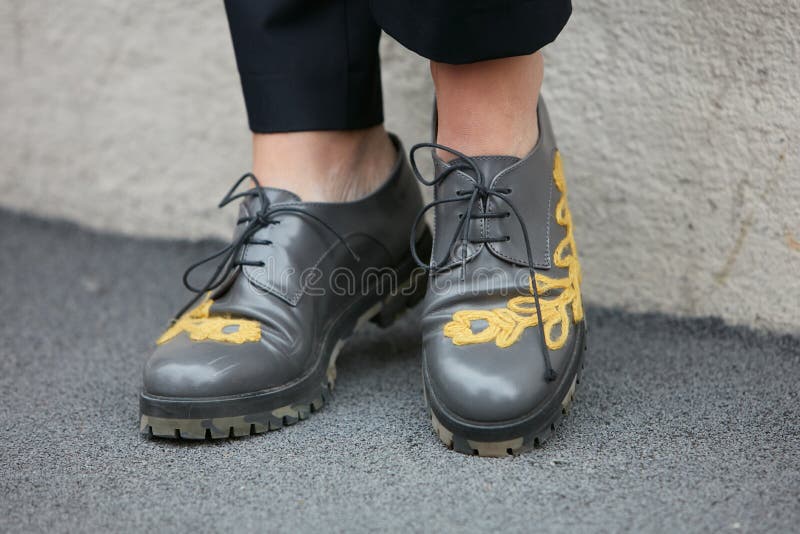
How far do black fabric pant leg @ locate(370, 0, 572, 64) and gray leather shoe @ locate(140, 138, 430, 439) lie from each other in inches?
9.6

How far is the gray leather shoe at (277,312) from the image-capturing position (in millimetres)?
808

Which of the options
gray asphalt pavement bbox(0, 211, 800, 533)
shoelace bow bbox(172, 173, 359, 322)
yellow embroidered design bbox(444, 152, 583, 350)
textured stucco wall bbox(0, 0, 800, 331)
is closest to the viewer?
gray asphalt pavement bbox(0, 211, 800, 533)

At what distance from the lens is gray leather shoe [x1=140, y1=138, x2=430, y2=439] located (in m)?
0.81

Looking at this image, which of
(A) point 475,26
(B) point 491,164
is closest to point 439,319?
(B) point 491,164

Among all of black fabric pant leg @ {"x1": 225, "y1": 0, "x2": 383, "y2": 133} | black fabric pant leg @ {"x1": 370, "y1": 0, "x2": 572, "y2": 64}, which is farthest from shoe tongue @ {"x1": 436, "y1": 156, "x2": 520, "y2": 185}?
→ black fabric pant leg @ {"x1": 225, "y1": 0, "x2": 383, "y2": 133}

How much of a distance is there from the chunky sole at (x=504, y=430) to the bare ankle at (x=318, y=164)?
0.31 meters

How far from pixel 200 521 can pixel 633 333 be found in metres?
0.67

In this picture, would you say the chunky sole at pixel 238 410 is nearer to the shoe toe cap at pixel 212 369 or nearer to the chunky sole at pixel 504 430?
the shoe toe cap at pixel 212 369

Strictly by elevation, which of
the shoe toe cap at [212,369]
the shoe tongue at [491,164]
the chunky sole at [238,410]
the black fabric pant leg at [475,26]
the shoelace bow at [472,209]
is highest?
the black fabric pant leg at [475,26]

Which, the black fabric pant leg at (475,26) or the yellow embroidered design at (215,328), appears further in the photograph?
the yellow embroidered design at (215,328)

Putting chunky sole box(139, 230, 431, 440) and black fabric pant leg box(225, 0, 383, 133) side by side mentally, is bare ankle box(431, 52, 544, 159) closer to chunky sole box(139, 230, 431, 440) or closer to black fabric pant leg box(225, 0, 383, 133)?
black fabric pant leg box(225, 0, 383, 133)

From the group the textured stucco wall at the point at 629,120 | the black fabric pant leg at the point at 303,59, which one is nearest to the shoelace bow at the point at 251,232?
A: the black fabric pant leg at the point at 303,59

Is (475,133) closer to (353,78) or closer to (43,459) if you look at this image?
(353,78)

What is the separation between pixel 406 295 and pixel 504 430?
348mm
